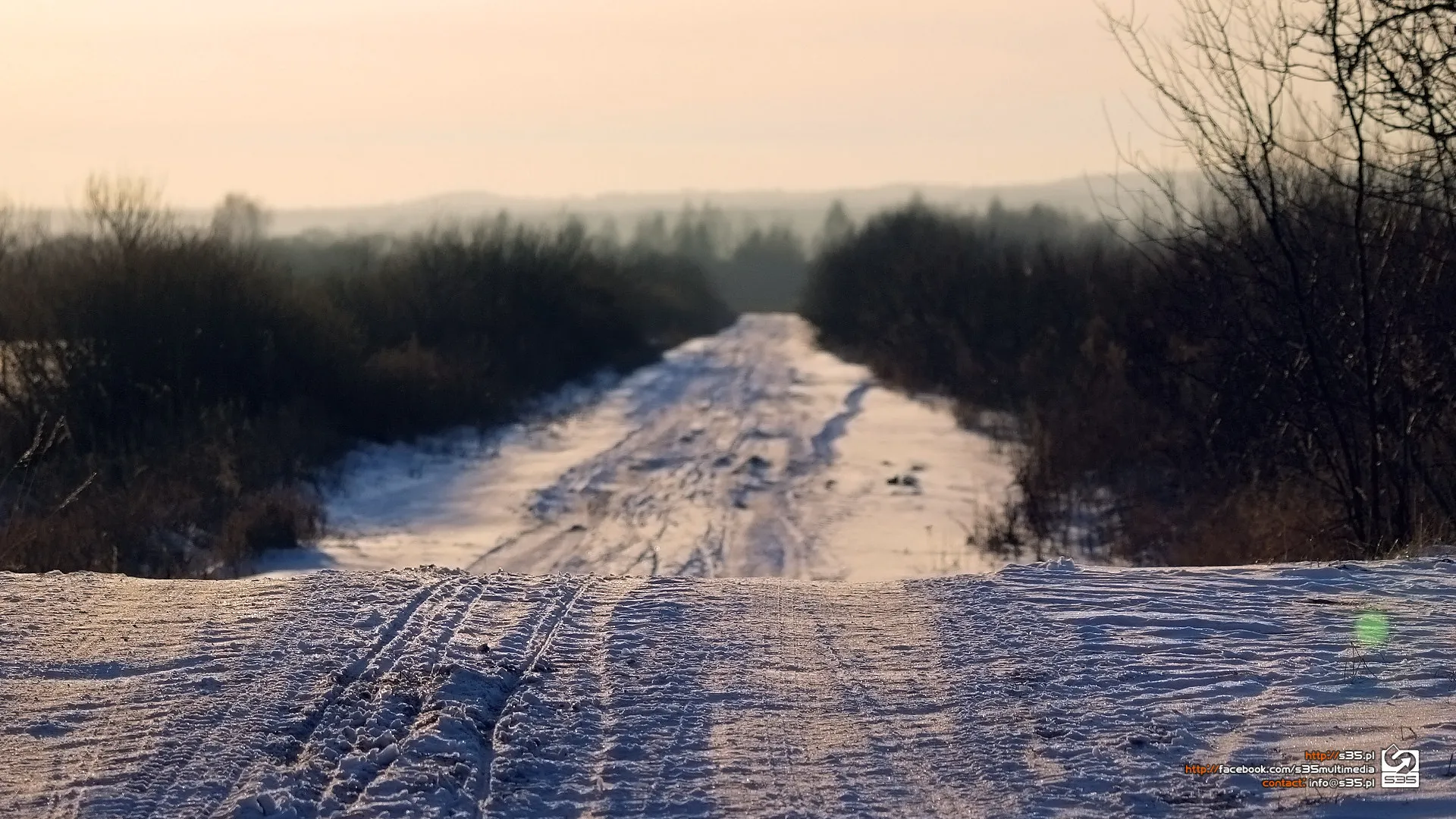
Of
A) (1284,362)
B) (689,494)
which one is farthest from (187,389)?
(1284,362)

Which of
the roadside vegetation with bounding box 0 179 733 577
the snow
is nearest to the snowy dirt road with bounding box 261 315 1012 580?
the roadside vegetation with bounding box 0 179 733 577

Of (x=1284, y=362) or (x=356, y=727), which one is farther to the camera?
(x=1284, y=362)

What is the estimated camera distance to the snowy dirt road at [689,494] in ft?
42.5

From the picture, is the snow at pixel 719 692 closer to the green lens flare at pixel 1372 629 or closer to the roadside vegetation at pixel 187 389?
the green lens flare at pixel 1372 629

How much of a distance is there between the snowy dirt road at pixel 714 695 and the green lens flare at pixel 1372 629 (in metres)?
0.06

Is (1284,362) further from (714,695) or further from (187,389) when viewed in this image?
(187,389)

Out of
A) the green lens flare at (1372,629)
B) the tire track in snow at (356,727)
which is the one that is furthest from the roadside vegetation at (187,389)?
the green lens flare at (1372,629)

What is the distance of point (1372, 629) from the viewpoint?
6.33 metres

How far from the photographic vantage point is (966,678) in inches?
232

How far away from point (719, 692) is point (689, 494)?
38.2 ft

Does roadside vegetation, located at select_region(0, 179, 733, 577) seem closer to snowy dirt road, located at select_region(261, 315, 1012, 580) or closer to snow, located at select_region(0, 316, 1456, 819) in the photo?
snowy dirt road, located at select_region(261, 315, 1012, 580)

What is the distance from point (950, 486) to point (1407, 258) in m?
8.28

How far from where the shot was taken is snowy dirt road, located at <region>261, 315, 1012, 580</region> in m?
13.0

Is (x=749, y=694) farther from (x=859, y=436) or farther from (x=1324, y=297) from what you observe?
(x=859, y=436)
